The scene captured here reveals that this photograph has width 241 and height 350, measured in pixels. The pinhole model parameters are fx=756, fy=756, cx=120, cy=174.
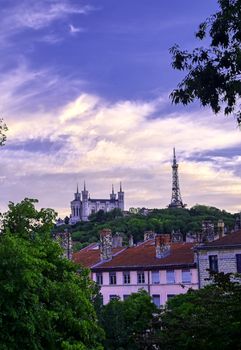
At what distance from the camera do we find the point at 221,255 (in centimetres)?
5791

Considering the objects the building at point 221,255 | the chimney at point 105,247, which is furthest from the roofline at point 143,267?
the building at point 221,255

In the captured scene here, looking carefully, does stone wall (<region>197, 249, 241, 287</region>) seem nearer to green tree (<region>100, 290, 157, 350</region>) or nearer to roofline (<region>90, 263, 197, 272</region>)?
roofline (<region>90, 263, 197, 272</region>)

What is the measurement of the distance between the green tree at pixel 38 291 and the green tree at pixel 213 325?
3.89 m

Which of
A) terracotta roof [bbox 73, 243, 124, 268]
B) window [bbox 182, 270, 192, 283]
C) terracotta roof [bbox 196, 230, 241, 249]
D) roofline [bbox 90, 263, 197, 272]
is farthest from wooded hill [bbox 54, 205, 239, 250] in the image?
terracotta roof [bbox 196, 230, 241, 249]

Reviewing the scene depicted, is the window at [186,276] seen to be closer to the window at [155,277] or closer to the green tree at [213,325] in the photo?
the window at [155,277]

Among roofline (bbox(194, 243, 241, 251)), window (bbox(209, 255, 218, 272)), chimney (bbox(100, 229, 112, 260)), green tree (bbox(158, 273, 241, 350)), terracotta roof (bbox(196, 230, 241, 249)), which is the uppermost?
chimney (bbox(100, 229, 112, 260))

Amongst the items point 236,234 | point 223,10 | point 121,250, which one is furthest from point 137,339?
point 121,250

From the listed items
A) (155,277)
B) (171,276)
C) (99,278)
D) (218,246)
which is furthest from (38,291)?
(99,278)

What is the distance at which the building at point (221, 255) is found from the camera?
5712cm

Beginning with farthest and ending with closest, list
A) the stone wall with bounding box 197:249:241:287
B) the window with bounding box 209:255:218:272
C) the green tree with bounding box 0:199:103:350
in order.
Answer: the window with bounding box 209:255:218:272, the stone wall with bounding box 197:249:241:287, the green tree with bounding box 0:199:103:350

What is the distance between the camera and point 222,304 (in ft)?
80.5

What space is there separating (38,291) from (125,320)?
1495 centimetres

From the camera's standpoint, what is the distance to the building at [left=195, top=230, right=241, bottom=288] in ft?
187

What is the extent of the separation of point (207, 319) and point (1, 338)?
674cm
